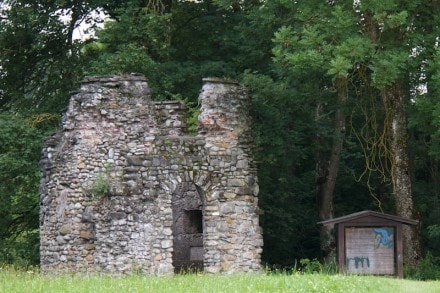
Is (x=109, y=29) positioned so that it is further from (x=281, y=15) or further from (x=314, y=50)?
(x=314, y=50)

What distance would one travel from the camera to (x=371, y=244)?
21.2 metres

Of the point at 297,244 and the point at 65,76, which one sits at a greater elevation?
the point at 65,76

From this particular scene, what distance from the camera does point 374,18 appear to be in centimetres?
2312

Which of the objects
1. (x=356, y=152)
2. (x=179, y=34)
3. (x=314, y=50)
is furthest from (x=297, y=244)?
(x=314, y=50)

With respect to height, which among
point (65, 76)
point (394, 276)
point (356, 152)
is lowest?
point (394, 276)

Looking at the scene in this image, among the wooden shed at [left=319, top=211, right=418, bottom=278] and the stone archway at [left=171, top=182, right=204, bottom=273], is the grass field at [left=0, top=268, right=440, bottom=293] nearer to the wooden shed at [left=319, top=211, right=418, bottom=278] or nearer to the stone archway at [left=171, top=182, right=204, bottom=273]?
the wooden shed at [left=319, top=211, right=418, bottom=278]

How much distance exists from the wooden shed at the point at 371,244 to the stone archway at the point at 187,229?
26.5 ft

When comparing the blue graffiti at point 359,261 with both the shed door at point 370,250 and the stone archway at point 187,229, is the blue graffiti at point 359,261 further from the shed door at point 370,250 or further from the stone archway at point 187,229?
the stone archway at point 187,229

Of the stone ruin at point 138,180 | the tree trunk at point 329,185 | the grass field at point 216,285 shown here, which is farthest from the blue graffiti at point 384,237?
the tree trunk at point 329,185

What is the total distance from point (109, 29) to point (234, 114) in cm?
704

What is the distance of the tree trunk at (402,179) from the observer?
2492cm

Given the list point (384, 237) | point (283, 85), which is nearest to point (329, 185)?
point (283, 85)

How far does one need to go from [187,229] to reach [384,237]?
361 inches

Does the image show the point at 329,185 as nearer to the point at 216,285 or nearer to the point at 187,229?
the point at 187,229
